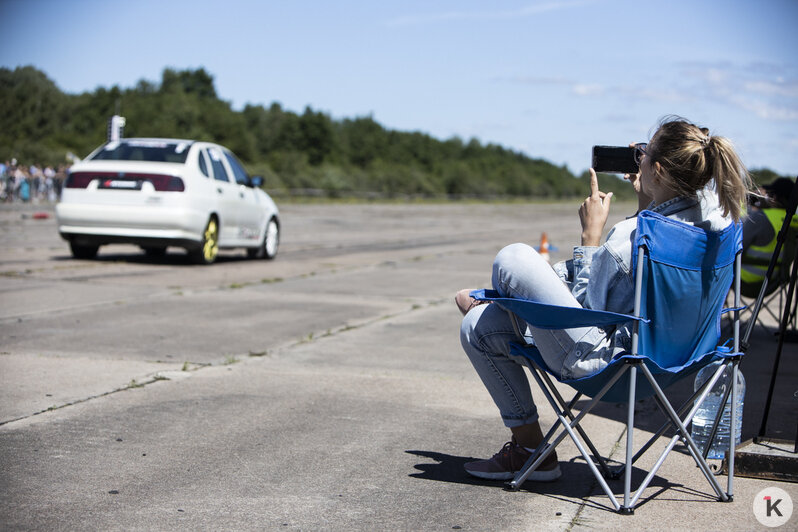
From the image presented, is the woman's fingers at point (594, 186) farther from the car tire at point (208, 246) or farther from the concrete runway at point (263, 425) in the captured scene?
the car tire at point (208, 246)

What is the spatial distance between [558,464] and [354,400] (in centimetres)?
172

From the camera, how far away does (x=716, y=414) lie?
14.0ft

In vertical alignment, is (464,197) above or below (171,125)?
below

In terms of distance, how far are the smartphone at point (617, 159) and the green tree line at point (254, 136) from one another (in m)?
64.0

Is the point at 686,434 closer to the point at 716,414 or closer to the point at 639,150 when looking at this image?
the point at 716,414

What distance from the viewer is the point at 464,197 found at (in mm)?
108250

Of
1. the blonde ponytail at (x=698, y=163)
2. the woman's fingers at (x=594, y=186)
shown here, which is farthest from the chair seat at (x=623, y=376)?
the woman's fingers at (x=594, y=186)

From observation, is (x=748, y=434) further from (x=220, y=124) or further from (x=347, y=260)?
(x=220, y=124)

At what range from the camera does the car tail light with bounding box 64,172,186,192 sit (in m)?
13.9

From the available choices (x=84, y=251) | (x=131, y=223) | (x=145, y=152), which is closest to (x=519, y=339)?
(x=131, y=223)

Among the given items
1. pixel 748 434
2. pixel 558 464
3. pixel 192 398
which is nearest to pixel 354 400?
pixel 192 398

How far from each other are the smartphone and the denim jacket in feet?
1.01

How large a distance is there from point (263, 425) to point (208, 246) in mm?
10077

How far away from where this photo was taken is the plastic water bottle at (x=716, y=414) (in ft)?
13.2
